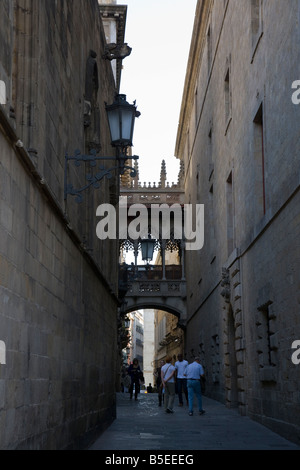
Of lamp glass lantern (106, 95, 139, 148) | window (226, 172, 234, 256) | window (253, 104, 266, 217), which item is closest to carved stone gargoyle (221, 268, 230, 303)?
window (226, 172, 234, 256)

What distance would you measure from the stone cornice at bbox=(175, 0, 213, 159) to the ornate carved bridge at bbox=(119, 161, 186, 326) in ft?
8.82

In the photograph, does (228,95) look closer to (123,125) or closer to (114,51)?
(114,51)

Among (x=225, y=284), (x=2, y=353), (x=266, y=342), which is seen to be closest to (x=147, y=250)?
(x=225, y=284)

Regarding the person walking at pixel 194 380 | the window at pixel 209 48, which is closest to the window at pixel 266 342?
the person walking at pixel 194 380

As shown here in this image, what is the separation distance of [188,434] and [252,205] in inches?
210

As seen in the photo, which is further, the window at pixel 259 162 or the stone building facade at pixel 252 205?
the window at pixel 259 162

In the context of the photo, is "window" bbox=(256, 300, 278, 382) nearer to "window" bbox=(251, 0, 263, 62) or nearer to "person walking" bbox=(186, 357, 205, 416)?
"person walking" bbox=(186, 357, 205, 416)

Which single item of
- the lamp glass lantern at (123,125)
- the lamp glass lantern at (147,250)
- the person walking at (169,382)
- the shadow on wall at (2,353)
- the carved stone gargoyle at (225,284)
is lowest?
the person walking at (169,382)

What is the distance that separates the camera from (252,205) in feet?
49.5

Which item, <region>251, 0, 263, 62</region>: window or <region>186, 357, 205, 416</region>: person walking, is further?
<region>186, 357, 205, 416</region>: person walking

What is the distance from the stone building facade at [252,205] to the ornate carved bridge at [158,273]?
36.1 feet

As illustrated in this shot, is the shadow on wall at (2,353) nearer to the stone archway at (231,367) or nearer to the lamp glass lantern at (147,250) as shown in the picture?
the stone archway at (231,367)

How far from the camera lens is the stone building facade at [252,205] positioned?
1135 cm

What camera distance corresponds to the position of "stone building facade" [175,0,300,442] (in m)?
11.4
